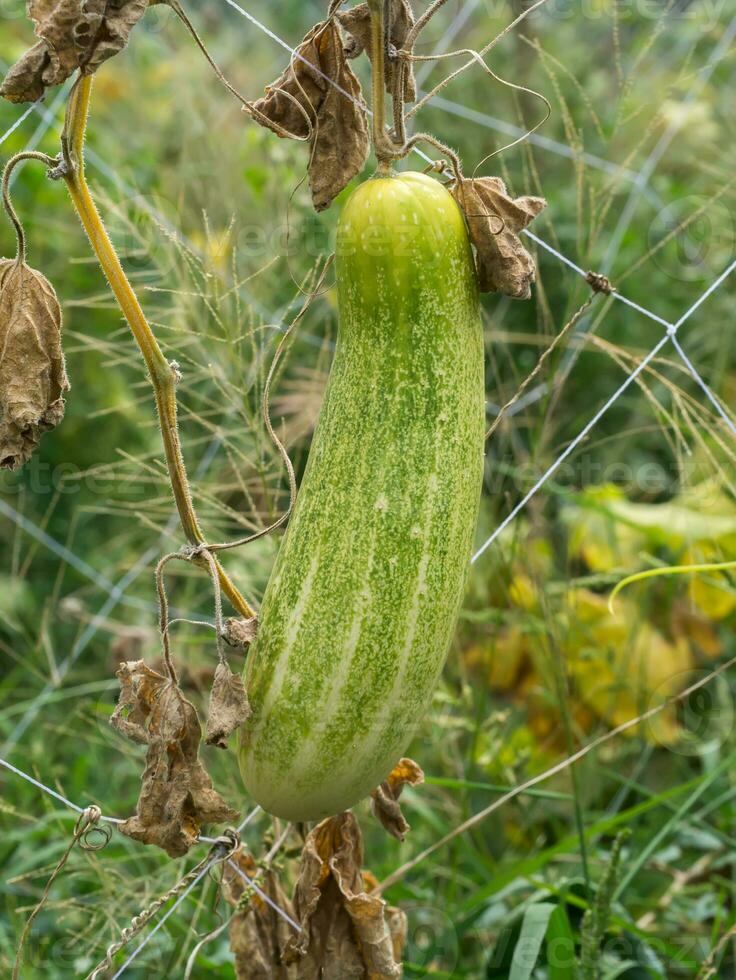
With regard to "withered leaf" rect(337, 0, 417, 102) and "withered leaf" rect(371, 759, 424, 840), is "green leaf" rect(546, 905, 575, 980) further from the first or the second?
"withered leaf" rect(337, 0, 417, 102)

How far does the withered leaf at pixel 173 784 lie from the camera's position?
3.52 feet

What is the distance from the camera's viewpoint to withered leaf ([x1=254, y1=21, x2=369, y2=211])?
3.67 feet

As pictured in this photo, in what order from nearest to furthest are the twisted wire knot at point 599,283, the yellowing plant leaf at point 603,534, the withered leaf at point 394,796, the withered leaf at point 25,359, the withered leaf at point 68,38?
the withered leaf at point 68,38
the withered leaf at point 25,359
the withered leaf at point 394,796
the twisted wire knot at point 599,283
the yellowing plant leaf at point 603,534

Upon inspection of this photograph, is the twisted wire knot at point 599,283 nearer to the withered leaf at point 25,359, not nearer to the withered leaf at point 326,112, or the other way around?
the withered leaf at point 326,112

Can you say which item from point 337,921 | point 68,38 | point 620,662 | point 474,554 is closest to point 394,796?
point 337,921

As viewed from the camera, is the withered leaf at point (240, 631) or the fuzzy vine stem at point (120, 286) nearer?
the fuzzy vine stem at point (120, 286)

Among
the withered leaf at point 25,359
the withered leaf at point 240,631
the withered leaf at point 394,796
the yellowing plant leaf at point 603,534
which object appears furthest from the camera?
the yellowing plant leaf at point 603,534

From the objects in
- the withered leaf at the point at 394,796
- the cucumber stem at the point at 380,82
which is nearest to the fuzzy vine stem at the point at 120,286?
the cucumber stem at the point at 380,82

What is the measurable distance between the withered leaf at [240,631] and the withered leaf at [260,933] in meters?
0.30

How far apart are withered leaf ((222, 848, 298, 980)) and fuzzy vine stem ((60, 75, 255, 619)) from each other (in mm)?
461

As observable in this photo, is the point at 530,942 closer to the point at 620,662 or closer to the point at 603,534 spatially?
the point at 620,662

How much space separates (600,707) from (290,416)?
0.95 m

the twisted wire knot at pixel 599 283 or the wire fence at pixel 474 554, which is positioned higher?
the twisted wire knot at pixel 599 283

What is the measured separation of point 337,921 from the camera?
4.11 ft
